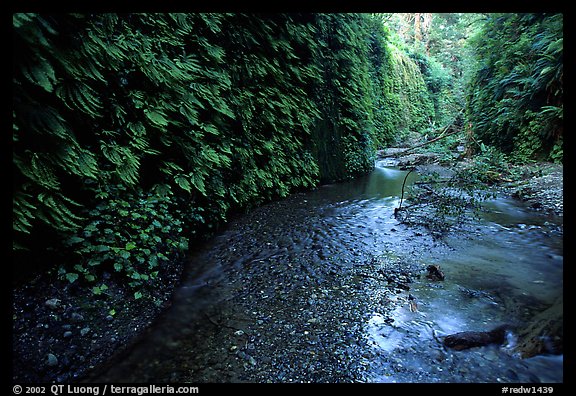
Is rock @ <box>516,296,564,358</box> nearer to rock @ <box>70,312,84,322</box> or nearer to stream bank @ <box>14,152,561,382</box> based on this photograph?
stream bank @ <box>14,152,561,382</box>

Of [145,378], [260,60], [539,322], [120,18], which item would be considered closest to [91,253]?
[145,378]

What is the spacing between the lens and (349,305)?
9.89 feet

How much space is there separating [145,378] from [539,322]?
335cm

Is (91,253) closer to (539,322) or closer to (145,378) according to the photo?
(145,378)

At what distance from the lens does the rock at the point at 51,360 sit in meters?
2.07

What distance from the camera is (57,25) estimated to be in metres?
2.72

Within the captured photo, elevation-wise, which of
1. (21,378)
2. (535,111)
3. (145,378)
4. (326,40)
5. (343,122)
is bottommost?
(145,378)

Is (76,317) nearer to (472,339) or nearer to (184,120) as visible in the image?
(184,120)

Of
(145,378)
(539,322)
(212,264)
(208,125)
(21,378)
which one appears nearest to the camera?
(21,378)

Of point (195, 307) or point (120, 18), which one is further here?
point (120, 18)

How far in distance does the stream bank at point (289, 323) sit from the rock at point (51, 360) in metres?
0.01

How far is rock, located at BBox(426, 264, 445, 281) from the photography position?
3470 mm

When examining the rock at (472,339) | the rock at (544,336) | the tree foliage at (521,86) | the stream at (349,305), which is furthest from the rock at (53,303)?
the tree foliage at (521,86)

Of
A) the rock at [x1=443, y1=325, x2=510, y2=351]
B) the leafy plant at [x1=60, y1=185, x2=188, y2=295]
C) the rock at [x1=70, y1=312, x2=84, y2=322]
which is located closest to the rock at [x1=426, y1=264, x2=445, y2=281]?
the rock at [x1=443, y1=325, x2=510, y2=351]
